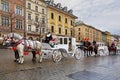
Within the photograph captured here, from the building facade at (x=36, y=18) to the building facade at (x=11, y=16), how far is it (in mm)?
2095

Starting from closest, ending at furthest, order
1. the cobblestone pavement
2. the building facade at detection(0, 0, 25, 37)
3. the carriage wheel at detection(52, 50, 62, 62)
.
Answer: the cobblestone pavement, the carriage wheel at detection(52, 50, 62, 62), the building facade at detection(0, 0, 25, 37)

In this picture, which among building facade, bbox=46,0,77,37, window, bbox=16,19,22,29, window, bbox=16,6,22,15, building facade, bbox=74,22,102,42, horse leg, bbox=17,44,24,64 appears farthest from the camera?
building facade, bbox=74,22,102,42

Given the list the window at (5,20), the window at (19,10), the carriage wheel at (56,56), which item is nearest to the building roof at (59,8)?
the window at (19,10)

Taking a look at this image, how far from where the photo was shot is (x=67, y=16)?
65.4 m

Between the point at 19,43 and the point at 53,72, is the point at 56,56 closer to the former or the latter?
the point at 19,43

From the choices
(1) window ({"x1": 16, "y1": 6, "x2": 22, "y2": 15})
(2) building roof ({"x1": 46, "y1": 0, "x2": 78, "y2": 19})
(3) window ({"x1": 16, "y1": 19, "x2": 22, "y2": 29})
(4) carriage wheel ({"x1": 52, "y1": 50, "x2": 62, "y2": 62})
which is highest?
(2) building roof ({"x1": 46, "y1": 0, "x2": 78, "y2": 19})

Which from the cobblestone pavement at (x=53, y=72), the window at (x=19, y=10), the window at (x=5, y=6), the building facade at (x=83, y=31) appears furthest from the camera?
the building facade at (x=83, y=31)

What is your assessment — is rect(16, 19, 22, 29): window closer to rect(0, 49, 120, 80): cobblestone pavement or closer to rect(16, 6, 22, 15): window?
rect(16, 6, 22, 15): window

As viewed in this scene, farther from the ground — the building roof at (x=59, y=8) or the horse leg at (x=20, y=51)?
the building roof at (x=59, y=8)

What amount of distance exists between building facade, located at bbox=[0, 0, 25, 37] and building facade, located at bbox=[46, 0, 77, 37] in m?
10.1

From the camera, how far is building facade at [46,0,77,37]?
187ft


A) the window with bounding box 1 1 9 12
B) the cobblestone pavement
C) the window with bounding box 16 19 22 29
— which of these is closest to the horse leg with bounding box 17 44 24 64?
the cobblestone pavement

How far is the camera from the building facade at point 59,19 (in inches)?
2239

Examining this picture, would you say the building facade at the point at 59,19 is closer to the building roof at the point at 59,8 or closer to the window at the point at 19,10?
the building roof at the point at 59,8
